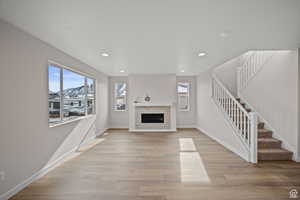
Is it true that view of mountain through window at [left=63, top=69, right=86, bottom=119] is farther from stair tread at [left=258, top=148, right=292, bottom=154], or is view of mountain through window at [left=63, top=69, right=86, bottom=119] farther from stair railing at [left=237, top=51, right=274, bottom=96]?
stair railing at [left=237, top=51, right=274, bottom=96]

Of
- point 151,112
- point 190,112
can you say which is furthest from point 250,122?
point 151,112

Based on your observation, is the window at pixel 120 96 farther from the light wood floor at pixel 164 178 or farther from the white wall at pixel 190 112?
the light wood floor at pixel 164 178

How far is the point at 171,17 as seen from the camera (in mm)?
2025

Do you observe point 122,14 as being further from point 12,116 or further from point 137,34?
point 12,116

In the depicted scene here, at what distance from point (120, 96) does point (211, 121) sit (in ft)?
13.5

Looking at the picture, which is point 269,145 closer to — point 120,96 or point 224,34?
point 224,34

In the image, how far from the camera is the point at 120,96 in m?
7.46

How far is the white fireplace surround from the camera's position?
686cm

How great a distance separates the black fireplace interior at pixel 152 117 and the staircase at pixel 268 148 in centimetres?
373

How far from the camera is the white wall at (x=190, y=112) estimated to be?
24.3ft

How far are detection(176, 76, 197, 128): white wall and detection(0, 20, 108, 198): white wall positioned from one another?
17.1ft

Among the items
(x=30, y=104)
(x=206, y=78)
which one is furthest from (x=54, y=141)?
(x=206, y=78)

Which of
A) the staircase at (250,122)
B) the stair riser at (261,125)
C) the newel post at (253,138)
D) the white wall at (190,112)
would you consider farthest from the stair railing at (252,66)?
the white wall at (190,112)

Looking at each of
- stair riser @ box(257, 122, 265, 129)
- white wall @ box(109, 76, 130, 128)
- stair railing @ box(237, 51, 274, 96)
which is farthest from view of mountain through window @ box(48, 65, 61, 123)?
stair railing @ box(237, 51, 274, 96)
